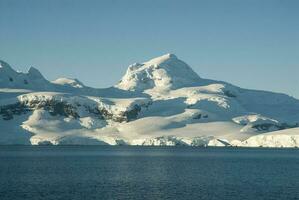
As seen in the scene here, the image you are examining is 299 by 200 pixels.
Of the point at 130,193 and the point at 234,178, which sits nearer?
the point at 130,193

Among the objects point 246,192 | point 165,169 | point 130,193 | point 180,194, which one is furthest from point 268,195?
point 165,169

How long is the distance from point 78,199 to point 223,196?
2625 centimetres

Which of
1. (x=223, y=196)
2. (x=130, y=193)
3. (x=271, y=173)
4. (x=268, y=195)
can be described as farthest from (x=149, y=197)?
(x=271, y=173)

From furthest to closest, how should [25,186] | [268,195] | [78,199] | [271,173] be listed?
[271,173] → [25,186] → [268,195] → [78,199]

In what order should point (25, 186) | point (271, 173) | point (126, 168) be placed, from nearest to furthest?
point (25, 186) → point (271, 173) → point (126, 168)

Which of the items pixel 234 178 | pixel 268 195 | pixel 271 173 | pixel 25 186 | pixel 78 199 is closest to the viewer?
pixel 78 199

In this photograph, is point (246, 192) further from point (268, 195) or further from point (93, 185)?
point (93, 185)

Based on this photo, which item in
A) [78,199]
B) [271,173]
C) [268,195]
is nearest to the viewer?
[78,199]

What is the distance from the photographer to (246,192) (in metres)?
119

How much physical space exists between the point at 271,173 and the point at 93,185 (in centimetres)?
5689

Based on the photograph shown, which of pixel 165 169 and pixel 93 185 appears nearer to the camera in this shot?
pixel 93 185

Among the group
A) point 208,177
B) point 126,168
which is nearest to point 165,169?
point 126,168

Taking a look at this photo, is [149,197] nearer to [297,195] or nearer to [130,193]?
[130,193]

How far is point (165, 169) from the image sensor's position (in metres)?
175
